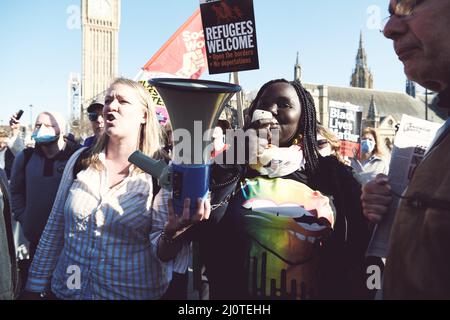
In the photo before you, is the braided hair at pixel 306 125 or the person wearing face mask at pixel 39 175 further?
the person wearing face mask at pixel 39 175

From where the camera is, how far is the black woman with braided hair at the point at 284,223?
1873 mm

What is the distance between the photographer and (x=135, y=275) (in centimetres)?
218

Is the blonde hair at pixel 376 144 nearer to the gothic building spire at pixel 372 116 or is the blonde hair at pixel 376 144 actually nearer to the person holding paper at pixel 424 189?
the person holding paper at pixel 424 189

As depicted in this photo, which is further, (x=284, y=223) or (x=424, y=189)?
(x=284, y=223)

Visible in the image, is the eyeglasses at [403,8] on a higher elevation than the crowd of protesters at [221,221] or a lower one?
higher

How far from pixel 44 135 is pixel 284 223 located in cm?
309

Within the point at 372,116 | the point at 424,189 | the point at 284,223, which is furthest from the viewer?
the point at 372,116

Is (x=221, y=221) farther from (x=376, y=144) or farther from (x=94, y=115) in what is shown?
(x=376, y=144)

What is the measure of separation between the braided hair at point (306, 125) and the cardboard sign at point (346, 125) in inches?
285

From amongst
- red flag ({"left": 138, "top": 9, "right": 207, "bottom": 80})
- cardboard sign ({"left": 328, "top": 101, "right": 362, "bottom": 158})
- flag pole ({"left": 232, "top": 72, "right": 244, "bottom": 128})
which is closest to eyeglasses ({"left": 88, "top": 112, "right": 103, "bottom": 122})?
flag pole ({"left": 232, "top": 72, "right": 244, "bottom": 128})

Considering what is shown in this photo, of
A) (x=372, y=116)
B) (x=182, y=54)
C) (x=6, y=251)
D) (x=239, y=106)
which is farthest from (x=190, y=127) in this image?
(x=372, y=116)

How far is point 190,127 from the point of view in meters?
1.55

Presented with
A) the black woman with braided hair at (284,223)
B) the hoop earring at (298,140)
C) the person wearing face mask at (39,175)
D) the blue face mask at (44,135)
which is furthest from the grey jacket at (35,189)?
the hoop earring at (298,140)
